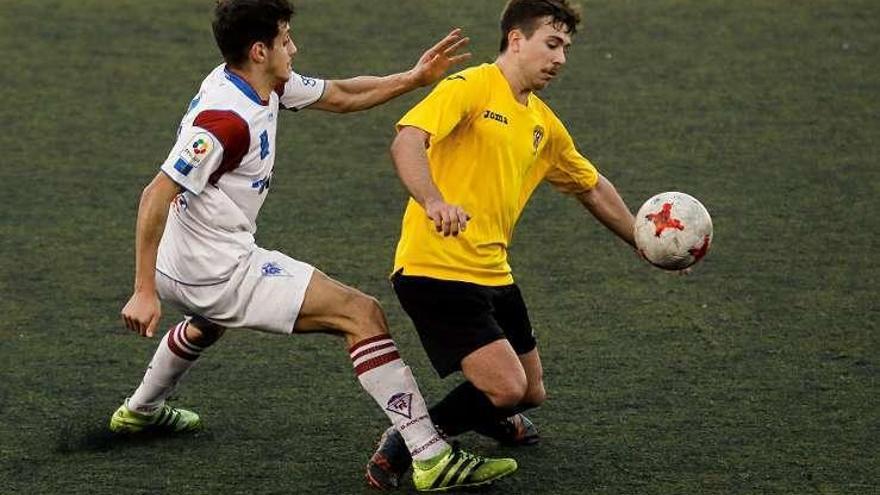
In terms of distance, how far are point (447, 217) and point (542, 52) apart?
86cm

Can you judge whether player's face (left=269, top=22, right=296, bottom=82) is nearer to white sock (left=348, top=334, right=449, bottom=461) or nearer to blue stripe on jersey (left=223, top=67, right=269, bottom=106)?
blue stripe on jersey (left=223, top=67, right=269, bottom=106)

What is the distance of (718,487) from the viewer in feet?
16.8

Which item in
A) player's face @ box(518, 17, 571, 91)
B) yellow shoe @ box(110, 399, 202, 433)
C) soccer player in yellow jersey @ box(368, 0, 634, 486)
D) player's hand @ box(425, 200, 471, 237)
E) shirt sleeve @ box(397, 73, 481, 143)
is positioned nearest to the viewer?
player's hand @ box(425, 200, 471, 237)

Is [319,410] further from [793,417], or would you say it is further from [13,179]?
[13,179]

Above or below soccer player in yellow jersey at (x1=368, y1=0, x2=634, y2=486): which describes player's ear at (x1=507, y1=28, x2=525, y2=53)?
above

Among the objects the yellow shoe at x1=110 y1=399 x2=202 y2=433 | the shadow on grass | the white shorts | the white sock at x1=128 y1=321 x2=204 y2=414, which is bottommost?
the shadow on grass

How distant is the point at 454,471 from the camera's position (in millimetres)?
5051

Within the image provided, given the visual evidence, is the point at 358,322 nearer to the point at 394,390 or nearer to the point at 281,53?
the point at 394,390

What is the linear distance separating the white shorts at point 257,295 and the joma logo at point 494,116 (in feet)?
2.41

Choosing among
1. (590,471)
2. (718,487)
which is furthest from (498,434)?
(718,487)

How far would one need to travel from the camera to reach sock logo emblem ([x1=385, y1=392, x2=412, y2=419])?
5047 mm

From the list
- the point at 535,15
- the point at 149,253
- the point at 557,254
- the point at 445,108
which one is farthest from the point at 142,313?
the point at 557,254

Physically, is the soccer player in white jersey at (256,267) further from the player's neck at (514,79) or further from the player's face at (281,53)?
the player's neck at (514,79)

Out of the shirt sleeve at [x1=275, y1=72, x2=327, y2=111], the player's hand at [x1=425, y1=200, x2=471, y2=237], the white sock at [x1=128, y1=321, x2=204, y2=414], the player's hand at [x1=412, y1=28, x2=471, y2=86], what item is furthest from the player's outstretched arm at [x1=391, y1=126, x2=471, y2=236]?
the white sock at [x1=128, y1=321, x2=204, y2=414]
